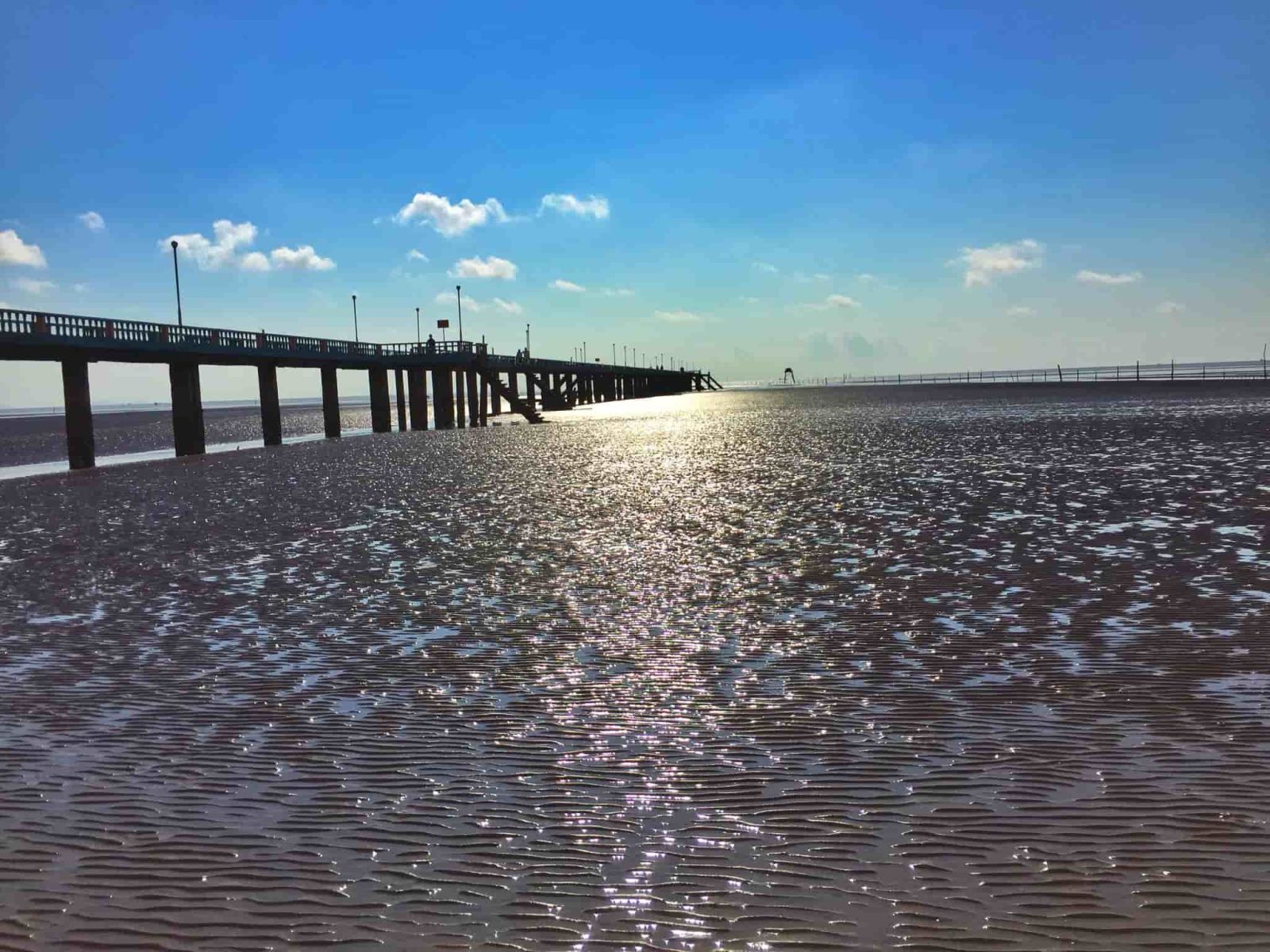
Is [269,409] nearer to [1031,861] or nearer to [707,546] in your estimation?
[707,546]

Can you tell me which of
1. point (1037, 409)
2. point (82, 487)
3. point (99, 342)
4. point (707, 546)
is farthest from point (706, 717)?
point (1037, 409)

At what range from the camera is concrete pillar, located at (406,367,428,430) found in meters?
69.6

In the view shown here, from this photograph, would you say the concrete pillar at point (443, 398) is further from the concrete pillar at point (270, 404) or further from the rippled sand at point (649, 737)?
the rippled sand at point (649, 737)

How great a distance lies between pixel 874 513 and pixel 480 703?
11264mm

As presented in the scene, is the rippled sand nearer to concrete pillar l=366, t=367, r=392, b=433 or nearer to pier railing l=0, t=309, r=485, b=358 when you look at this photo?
pier railing l=0, t=309, r=485, b=358

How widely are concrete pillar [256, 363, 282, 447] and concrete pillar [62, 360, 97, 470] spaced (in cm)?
1278

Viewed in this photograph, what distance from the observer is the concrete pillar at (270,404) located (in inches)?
2104

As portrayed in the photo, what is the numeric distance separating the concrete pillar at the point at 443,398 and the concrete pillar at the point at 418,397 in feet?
2.40

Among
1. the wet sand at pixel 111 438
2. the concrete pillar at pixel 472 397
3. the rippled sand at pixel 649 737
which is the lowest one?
the rippled sand at pixel 649 737

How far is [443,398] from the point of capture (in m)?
72.4

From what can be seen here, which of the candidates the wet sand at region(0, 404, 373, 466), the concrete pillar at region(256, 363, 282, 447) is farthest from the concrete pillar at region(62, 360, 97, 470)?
the concrete pillar at region(256, 363, 282, 447)

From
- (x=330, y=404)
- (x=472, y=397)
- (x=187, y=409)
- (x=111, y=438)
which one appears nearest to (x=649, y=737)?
(x=187, y=409)

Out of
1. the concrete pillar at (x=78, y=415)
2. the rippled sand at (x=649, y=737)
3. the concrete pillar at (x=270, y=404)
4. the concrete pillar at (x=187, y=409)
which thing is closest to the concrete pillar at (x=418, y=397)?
the concrete pillar at (x=270, y=404)

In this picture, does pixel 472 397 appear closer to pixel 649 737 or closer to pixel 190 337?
pixel 190 337
